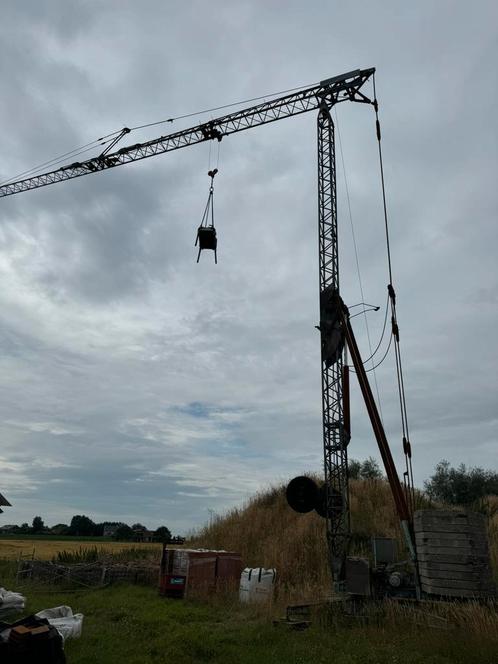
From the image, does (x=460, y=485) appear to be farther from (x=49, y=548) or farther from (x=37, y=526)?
(x=37, y=526)

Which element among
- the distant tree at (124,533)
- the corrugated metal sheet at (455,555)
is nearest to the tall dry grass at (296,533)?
the corrugated metal sheet at (455,555)

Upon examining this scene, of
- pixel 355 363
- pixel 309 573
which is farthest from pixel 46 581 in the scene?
pixel 355 363

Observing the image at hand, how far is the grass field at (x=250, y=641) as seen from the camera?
9.48m

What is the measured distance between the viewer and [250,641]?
37.4 ft

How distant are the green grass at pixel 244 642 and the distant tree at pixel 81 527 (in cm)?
8539

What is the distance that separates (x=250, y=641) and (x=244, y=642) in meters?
0.14

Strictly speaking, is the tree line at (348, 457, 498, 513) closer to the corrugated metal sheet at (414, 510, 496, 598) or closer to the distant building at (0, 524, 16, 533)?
the corrugated metal sheet at (414, 510, 496, 598)

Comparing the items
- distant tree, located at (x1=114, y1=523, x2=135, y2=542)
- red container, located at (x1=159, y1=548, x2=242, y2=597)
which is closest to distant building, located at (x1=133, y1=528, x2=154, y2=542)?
distant tree, located at (x1=114, y1=523, x2=135, y2=542)

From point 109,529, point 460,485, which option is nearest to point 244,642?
point 460,485

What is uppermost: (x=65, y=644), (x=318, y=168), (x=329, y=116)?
(x=329, y=116)

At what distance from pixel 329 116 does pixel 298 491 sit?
17532mm

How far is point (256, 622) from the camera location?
13391 millimetres

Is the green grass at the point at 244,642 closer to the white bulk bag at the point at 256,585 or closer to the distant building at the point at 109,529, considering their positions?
the white bulk bag at the point at 256,585

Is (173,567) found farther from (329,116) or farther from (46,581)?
(329,116)
